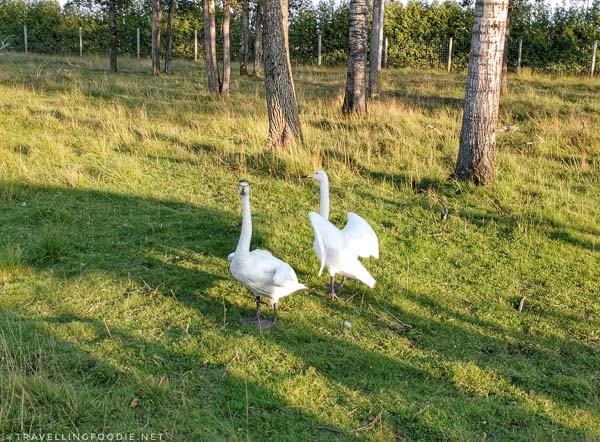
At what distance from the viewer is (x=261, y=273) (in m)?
5.33

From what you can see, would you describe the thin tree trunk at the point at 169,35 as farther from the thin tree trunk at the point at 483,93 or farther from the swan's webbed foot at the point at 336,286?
the swan's webbed foot at the point at 336,286

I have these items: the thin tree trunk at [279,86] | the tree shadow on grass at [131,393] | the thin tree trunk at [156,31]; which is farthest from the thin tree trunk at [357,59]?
the thin tree trunk at [156,31]

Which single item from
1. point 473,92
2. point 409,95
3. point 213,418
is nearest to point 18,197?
point 213,418

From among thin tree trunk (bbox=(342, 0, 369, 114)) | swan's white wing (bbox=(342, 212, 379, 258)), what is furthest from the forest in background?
swan's white wing (bbox=(342, 212, 379, 258))

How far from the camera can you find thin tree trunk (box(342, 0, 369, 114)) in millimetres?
13477

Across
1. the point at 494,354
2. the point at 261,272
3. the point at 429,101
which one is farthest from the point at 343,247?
the point at 429,101

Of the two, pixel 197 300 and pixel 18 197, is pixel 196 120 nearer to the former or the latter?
pixel 18 197

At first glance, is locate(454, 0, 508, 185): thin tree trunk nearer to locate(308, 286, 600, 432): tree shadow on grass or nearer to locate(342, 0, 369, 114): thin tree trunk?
locate(308, 286, 600, 432): tree shadow on grass

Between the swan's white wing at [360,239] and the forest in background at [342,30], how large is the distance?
2167cm

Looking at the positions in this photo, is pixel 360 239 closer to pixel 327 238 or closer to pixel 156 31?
pixel 327 238

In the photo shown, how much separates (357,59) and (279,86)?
339cm

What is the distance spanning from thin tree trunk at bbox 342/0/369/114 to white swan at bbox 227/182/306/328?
29.7 feet

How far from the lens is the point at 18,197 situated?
868 centimetres

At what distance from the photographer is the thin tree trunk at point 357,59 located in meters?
13.5
